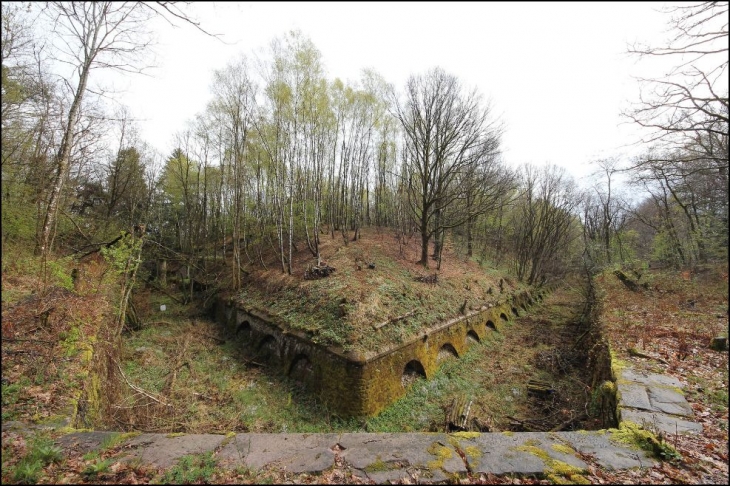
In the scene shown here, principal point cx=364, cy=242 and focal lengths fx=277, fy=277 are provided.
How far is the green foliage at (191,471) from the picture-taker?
2848 mm

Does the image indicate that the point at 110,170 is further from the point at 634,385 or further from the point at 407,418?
the point at 634,385

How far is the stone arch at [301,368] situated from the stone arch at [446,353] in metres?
4.35

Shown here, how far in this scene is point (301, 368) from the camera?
26.9ft

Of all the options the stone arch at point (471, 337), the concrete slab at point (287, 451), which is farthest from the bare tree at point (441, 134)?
the concrete slab at point (287, 451)

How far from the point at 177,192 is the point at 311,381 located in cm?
2012

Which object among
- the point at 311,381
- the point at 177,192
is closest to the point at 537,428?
the point at 311,381

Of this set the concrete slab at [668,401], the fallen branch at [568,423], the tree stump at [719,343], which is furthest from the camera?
the fallen branch at [568,423]

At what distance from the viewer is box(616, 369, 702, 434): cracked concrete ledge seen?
3.80 m

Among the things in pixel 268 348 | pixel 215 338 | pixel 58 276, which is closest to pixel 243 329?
pixel 215 338

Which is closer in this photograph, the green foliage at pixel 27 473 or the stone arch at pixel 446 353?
the green foliage at pixel 27 473

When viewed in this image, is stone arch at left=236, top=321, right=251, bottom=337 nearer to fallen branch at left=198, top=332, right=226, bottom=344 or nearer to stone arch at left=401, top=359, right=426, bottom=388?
fallen branch at left=198, top=332, right=226, bottom=344

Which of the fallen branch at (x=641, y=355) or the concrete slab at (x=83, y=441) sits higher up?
the fallen branch at (x=641, y=355)

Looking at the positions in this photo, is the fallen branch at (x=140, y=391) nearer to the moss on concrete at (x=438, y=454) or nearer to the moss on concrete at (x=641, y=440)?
the moss on concrete at (x=438, y=454)

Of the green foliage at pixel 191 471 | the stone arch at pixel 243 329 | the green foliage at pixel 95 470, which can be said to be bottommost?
the stone arch at pixel 243 329
